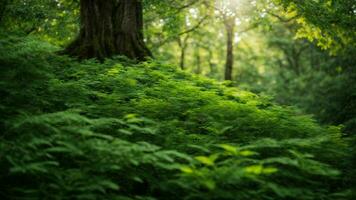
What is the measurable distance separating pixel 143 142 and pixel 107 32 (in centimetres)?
611

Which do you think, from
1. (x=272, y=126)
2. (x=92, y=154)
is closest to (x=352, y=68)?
(x=272, y=126)

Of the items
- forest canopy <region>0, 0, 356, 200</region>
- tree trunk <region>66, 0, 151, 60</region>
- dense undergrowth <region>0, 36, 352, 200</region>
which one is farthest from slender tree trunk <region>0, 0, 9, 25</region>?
dense undergrowth <region>0, 36, 352, 200</region>

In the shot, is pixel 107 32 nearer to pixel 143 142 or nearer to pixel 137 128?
pixel 137 128

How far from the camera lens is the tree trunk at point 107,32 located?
394 inches

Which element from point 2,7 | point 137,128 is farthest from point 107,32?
point 137,128

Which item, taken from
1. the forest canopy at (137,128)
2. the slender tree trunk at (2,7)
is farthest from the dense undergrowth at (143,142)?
the slender tree trunk at (2,7)

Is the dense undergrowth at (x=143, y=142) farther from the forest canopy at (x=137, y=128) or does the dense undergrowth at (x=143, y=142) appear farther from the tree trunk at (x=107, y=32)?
the tree trunk at (x=107, y=32)

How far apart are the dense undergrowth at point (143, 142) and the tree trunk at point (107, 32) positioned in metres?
1.07

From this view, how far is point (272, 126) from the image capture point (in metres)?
6.77

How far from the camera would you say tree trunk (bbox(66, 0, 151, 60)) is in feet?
32.9

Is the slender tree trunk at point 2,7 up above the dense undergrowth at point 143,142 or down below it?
above

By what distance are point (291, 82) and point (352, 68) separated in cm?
1563

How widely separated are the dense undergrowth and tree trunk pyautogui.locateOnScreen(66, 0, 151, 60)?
3.51 ft

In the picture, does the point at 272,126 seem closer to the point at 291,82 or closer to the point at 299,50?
the point at 291,82
